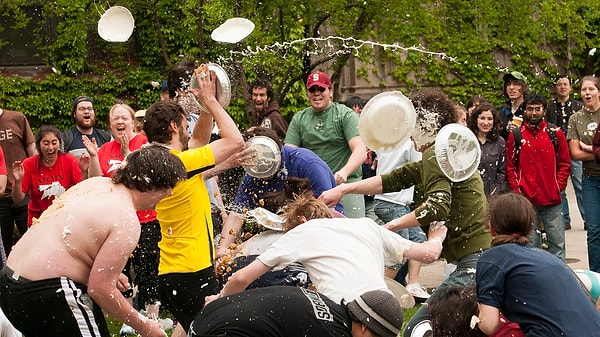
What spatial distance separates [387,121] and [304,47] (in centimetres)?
526

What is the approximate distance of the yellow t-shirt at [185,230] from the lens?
5.84 m

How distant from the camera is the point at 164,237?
5.98 m

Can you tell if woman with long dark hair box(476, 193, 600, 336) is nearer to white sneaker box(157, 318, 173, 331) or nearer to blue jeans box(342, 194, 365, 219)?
blue jeans box(342, 194, 365, 219)

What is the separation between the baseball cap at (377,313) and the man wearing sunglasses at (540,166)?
16.0 ft

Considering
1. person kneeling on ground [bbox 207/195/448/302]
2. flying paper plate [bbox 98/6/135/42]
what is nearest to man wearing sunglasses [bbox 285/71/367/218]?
flying paper plate [bbox 98/6/135/42]

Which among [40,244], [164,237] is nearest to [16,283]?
[40,244]

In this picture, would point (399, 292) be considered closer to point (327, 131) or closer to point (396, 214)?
point (327, 131)

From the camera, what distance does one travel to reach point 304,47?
11.3m

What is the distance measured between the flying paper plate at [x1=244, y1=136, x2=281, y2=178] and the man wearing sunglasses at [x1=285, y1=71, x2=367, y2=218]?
1.35 metres

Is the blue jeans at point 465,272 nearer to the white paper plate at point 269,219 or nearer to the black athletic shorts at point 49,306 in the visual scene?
the white paper plate at point 269,219

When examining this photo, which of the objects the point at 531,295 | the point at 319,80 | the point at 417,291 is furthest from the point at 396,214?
the point at 531,295

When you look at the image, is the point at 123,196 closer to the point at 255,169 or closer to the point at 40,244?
the point at 40,244

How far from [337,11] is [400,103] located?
5102 mm

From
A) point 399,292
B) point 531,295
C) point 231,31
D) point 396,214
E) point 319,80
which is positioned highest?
point 231,31
